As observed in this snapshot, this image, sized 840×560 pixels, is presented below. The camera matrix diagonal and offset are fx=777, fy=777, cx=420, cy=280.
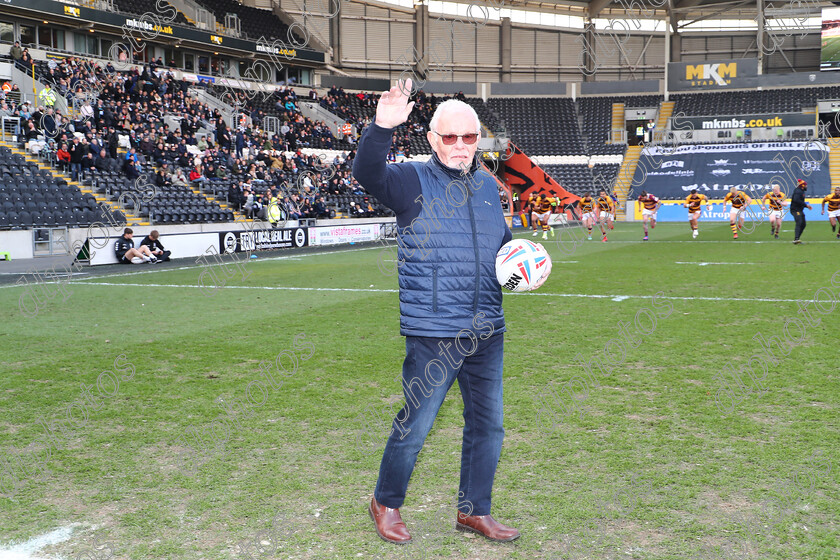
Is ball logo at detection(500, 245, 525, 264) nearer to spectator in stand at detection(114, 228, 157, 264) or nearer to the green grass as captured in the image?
the green grass

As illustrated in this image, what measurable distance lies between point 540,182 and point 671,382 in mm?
47214

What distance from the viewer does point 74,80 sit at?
3203cm

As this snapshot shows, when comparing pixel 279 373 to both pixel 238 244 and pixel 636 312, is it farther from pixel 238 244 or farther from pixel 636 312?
pixel 238 244

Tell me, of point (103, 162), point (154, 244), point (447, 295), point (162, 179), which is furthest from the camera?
point (162, 179)

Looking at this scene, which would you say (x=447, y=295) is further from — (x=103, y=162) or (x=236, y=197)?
(x=236, y=197)

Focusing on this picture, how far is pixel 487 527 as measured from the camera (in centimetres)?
406

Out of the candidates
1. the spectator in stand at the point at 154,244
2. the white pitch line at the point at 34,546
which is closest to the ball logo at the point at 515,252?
the white pitch line at the point at 34,546

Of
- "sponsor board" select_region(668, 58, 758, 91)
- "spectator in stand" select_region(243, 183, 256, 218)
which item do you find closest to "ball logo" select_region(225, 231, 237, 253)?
"spectator in stand" select_region(243, 183, 256, 218)

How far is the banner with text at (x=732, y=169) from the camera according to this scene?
5059 centimetres

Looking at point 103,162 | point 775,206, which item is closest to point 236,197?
point 103,162

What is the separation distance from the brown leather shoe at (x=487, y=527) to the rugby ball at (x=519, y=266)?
1.23m

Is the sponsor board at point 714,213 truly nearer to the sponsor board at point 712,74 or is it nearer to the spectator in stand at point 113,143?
the sponsor board at point 712,74

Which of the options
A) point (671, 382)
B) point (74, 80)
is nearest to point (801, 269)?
point (671, 382)

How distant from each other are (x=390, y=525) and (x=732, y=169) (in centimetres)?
5363
